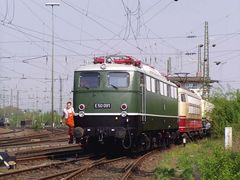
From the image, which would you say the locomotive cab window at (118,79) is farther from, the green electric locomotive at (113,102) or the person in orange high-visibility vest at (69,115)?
the person in orange high-visibility vest at (69,115)

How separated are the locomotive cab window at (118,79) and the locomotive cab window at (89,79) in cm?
46

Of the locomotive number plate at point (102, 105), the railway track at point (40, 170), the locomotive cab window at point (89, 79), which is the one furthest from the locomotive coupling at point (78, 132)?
the locomotive cab window at point (89, 79)

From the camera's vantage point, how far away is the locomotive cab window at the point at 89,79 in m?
18.6

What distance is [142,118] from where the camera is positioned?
61.5ft

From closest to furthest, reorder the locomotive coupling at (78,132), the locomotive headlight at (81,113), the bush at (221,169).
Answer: the bush at (221,169) < the locomotive coupling at (78,132) < the locomotive headlight at (81,113)

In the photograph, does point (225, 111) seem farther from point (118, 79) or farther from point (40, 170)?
point (40, 170)

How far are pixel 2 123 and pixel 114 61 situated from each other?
5625 centimetres

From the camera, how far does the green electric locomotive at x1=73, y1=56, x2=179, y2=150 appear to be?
1791 centimetres

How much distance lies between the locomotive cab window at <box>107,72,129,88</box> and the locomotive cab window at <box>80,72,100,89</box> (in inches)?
18.1

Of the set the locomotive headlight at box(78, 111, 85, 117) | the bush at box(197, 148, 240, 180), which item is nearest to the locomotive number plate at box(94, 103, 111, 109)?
the locomotive headlight at box(78, 111, 85, 117)

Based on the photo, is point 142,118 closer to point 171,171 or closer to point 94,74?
point 94,74

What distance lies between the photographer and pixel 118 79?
60.6 ft

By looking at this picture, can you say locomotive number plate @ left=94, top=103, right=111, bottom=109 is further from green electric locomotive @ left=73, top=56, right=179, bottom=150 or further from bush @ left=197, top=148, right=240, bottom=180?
bush @ left=197, top=148, right=240, bottom=180

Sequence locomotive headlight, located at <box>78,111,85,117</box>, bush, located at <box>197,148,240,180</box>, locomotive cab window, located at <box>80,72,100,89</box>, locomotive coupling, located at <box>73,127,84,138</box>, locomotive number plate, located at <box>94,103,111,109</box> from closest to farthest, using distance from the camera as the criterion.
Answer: bush, located at <box>197,148,240,180</box>
locomotive coupling, located at <box>73,127,84,138</box>
locomotive number plate, located at <box>94,103,111,109</box>
locomotive headlight, located at <box>78,111,85,117</box>
locomotive cab window, located at <box>80,72,100,89</box>
